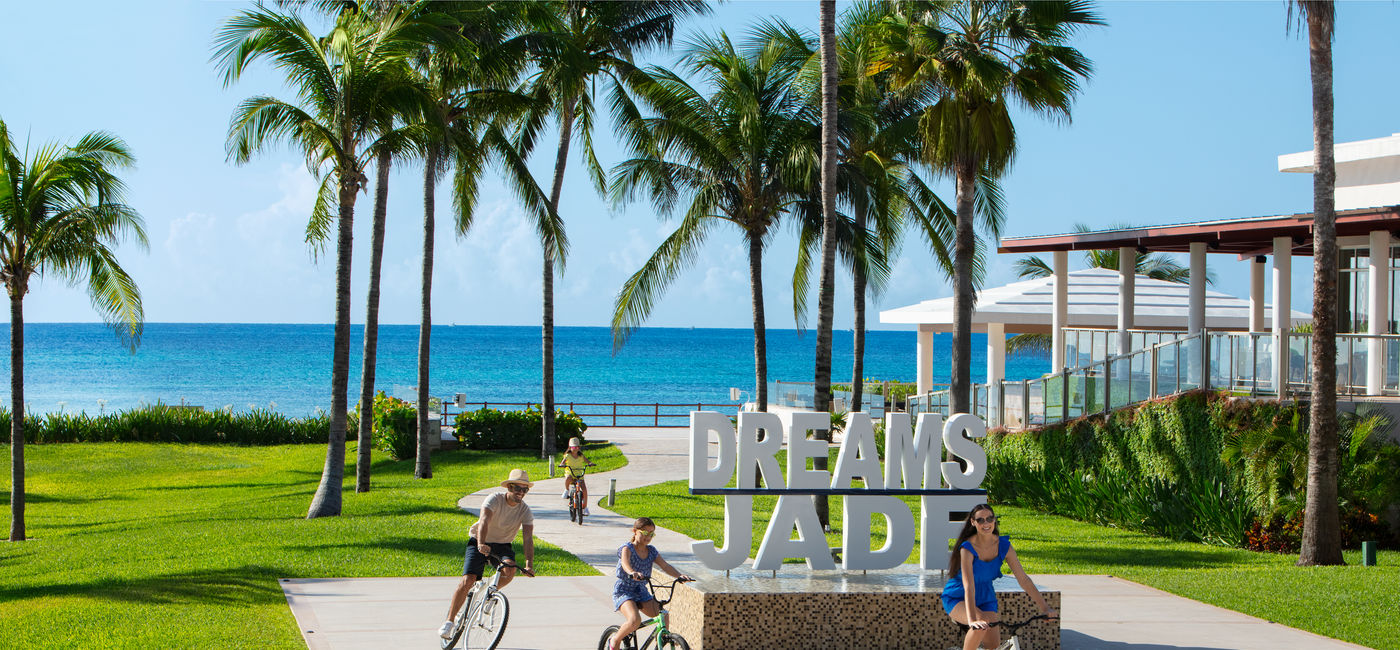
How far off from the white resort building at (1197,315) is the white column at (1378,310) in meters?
0.02

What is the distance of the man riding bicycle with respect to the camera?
32.7 feet

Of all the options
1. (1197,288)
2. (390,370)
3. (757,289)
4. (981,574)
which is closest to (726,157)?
(757,289)

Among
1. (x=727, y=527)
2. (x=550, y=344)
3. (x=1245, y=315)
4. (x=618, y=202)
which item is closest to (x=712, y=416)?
(x=727, y=527)

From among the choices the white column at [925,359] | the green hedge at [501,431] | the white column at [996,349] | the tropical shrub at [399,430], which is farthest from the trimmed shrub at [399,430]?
the white column at [996,349]

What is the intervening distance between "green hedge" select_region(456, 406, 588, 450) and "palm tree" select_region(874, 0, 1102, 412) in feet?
51.0

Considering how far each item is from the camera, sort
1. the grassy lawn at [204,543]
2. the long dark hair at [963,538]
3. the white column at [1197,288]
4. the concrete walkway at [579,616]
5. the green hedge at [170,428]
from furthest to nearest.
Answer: the green hedge at [170,428]
the white column at [1197,288]
the grassy lawn at [204,543]
the concrete walkway at [579,616]
the long dark hair at [963,538]

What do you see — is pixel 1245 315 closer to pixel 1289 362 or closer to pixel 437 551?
pixel 1289 362

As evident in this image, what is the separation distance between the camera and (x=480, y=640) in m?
9.98

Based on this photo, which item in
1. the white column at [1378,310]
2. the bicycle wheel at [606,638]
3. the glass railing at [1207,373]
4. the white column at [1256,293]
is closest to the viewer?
the bicycle wheel at [606,638]

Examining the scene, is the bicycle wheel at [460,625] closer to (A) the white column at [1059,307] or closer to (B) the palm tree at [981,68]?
(B) the palm tree at [981,68]

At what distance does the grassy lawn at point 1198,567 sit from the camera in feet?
39.5

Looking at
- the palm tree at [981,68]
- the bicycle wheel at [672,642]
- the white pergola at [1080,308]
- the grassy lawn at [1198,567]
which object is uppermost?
the palm tree at [981,68]

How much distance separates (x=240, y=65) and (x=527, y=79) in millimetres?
9245

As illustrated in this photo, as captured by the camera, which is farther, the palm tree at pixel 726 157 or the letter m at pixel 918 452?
the palm tree at pixel 726 157
